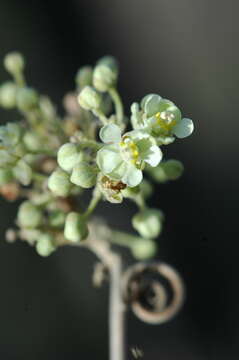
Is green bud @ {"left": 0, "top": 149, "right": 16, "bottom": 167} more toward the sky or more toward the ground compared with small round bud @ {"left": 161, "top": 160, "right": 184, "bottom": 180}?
more toward the sky

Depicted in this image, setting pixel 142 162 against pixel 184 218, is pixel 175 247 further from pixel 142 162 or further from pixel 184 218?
pixel 142 162

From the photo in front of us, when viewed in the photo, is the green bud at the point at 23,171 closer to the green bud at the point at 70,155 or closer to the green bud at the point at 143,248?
the green bud at the point at 70,155

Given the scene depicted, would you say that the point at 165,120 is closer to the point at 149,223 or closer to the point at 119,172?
the point at 119,172

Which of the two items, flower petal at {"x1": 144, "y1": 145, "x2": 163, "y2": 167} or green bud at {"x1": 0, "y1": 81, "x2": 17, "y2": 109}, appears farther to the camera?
green bud at {"x1": 0, "y1": 81, "x2": 17, "y2": 109}

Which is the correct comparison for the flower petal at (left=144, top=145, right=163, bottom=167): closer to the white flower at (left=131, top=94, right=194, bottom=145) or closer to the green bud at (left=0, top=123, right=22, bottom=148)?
the white flower at (left=131, top=94, right=194, bottom=145)

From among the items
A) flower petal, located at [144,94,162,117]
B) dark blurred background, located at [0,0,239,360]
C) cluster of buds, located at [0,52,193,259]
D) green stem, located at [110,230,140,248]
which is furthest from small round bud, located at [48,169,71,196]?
dark blurred background, located at [0,0,239,360]

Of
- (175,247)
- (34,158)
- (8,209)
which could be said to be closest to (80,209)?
(34,158)

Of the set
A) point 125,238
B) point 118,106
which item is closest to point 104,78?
point 118,106
